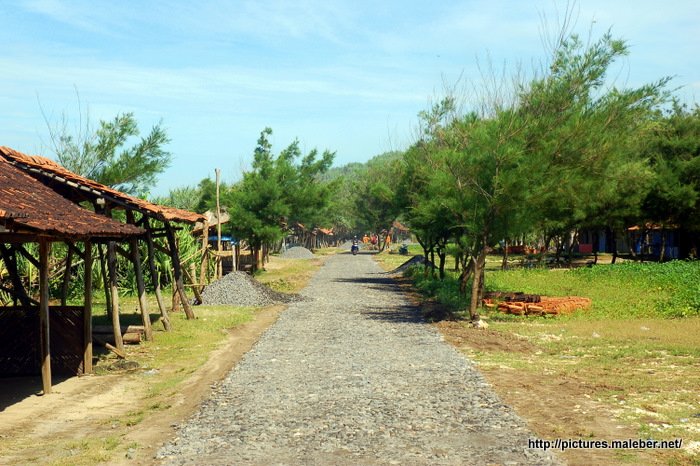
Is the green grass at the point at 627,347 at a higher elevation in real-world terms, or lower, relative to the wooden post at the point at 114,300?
lower

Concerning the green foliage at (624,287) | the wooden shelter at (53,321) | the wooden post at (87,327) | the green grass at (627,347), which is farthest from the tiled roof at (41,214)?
the green foliage at (624,287)

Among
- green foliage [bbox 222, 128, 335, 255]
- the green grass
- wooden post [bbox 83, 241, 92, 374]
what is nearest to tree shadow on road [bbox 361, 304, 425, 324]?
the green grass

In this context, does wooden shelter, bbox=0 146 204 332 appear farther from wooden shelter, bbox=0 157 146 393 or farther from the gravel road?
the gravel road

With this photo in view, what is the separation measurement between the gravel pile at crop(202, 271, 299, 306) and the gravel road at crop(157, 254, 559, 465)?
9.52 m

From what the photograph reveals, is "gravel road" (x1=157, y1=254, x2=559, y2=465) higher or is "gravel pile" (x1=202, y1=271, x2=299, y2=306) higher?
"gravel pile" (x1=202, y1=271, x2=299, y2=306)

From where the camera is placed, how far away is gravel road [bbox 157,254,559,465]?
801 centimetres

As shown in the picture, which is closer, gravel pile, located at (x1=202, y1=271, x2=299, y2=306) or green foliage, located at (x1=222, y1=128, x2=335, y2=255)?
gravel pile, located at (x1=202, y1=271, x2=299, y2=306)

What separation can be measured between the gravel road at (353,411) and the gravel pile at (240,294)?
952 centimetres

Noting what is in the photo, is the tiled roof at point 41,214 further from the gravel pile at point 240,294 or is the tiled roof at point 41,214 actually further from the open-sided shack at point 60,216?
the gravel pile at point 240,294

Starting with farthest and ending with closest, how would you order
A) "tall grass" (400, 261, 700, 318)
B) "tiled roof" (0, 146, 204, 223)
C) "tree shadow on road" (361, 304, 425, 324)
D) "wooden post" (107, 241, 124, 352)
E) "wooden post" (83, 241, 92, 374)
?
1. "tall grass" (400, 261, 700, 318)
2. "tree shadow on road" (361, 304, 425, 324)
3. "tiled roof" (0, 146, 204, 223)
4. "wooden post" (107, 241, 124, 352)
5. "wooden post" (83, 241, 92, 374)

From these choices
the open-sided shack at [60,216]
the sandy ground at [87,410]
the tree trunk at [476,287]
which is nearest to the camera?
the sandy ground at [87,410]

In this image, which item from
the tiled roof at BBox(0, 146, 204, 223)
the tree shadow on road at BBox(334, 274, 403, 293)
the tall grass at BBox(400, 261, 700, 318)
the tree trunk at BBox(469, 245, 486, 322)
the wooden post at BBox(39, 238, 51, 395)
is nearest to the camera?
the wooden post at BBox(39, 238, 51, 395)

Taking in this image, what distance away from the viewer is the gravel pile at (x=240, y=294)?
89.2 feet

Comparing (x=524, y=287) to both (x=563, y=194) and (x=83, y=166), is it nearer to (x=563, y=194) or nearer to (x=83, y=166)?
(x=563, y=194)
